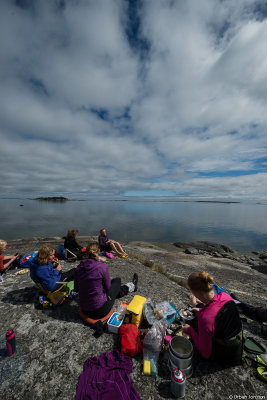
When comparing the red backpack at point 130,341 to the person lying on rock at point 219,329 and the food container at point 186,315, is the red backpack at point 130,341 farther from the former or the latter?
the food container at point 186,315

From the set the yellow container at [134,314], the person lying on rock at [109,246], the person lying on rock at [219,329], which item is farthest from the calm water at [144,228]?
the person lying on rock at [219,329]

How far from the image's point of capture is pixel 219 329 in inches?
114

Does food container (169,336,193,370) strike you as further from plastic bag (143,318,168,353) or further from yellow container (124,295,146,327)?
yellow container (124,295,146,327)

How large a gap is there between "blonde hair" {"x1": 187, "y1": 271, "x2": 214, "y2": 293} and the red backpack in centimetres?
174

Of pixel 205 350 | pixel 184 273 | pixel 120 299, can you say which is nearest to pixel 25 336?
pixel 120 299

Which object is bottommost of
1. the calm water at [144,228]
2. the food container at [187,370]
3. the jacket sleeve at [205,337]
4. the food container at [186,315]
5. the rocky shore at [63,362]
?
the calm water at [144,228]

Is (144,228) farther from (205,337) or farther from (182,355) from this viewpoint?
(182,355)

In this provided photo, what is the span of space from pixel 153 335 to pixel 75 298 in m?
3.10

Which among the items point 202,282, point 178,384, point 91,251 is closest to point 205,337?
point 178,384

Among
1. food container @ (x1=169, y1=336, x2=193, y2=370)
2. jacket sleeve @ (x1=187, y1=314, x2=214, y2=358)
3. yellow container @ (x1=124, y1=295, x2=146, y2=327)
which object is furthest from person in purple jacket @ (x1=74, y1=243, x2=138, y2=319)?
jacket sleeve @ (x1=187, y1=314, x2=214, y2=358)

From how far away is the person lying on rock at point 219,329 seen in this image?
2.92 metres

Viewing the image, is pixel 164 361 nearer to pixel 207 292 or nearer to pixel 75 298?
pixel 207 292

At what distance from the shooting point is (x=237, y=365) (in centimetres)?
324

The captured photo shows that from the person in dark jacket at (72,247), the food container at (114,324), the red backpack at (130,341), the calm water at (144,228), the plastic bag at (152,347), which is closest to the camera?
the plastic bag at (152,347)
